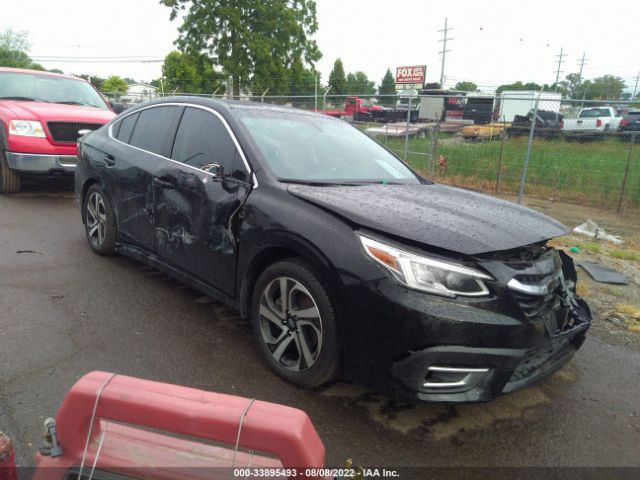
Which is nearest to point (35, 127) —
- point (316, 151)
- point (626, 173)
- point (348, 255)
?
point (316, 151)

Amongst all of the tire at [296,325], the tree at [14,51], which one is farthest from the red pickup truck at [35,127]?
the tree at [14,51]

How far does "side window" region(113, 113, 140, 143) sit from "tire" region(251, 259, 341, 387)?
245cm

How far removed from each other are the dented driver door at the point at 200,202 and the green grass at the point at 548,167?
8.09 m

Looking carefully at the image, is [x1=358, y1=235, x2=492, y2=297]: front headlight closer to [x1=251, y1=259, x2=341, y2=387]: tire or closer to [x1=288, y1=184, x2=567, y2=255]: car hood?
[x1=288, y1=184, x2=567, y2=255]: car hood

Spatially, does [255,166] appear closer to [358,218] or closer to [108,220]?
[358,218]

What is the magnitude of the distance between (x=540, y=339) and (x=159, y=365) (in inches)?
86.6

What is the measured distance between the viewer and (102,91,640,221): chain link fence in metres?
9.30

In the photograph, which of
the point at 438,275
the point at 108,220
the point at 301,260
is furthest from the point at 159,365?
the point at 108,220

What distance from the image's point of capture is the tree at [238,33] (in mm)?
27922

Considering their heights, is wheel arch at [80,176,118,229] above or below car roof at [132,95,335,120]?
below

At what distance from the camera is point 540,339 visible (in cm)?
245

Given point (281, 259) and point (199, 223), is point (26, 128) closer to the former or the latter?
point (199, 223)

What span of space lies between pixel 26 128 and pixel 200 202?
16.5ft

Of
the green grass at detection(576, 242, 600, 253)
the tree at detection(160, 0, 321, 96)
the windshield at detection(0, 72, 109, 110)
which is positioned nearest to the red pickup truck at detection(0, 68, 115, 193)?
the windshield at detection(0, 72, 109, 110)
